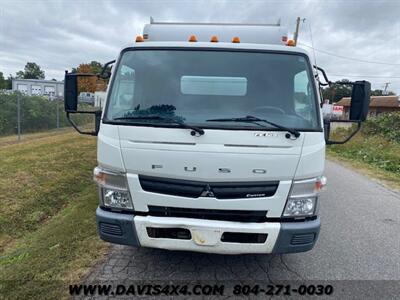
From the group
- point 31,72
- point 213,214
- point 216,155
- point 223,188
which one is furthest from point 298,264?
point 31,72

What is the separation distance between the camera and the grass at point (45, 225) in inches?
131

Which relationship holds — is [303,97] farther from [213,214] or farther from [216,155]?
[213,214]

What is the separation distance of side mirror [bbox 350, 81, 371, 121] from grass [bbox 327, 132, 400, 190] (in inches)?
242

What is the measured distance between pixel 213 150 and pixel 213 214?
1.93 ft

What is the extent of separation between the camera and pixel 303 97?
130 inches

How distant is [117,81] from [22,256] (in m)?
2.30

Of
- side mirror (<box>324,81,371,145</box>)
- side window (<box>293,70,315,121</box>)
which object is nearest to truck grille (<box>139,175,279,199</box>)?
side window (<box>293,70,315,121</box>)

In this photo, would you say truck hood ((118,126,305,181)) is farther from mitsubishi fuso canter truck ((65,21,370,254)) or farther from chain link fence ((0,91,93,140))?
chain link fence ((0,91,93,140))

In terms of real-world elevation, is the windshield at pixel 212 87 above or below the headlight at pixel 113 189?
above

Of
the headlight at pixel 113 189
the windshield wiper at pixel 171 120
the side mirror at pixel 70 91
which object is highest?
the side mirror at pixel 70 91

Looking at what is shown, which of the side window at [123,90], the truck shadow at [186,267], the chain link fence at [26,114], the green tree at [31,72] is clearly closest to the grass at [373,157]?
the truck shadow at [186,267]

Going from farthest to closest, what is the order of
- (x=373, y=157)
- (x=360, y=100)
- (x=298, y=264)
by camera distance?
(x=373, y=157) → (x=298, y=264) → (x=360, y=100)

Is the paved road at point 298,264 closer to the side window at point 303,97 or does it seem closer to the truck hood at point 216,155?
the truck hood at point 216,155

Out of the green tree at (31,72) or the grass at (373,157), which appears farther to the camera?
the green tree at (31,72)
